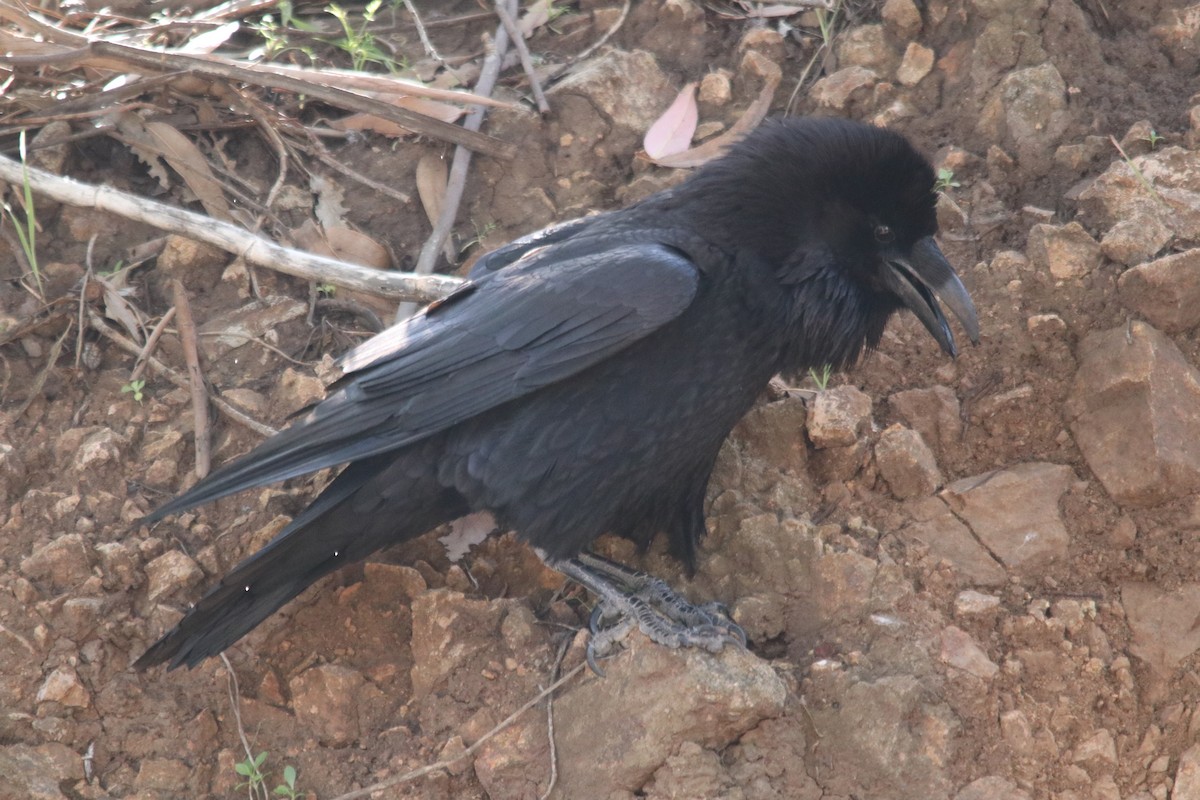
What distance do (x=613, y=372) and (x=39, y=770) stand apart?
7.12 ft

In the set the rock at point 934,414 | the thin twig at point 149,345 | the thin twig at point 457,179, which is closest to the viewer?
the rock at point 934,414

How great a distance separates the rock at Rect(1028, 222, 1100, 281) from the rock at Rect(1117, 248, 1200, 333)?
0.17 meters

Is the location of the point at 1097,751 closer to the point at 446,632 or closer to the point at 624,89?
the point at 446,632

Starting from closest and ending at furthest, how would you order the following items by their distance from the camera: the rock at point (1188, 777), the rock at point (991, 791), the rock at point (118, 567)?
the rock at point (991, 791)
the rock at point (1188, 777)
the rock at point (118, 567)

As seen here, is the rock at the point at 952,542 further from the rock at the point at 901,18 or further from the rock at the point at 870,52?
the rock at the point at 901,18

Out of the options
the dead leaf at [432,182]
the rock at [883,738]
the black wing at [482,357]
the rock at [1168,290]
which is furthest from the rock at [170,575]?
the rock at [1168,290]

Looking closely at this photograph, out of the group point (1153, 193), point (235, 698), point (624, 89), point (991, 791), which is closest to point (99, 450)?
point (235, 698)

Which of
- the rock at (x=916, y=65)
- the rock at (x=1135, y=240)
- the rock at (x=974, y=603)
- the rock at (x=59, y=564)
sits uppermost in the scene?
the rock at (x=916, y=65)

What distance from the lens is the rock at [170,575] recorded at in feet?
14.0

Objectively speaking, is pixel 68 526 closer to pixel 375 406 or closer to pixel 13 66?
pixel 375 406

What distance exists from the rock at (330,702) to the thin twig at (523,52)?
2613 mm

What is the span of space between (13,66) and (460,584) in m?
2.89

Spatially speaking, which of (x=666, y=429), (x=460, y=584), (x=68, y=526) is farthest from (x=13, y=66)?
(x=666, y=429)

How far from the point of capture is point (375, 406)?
4.20 meters
